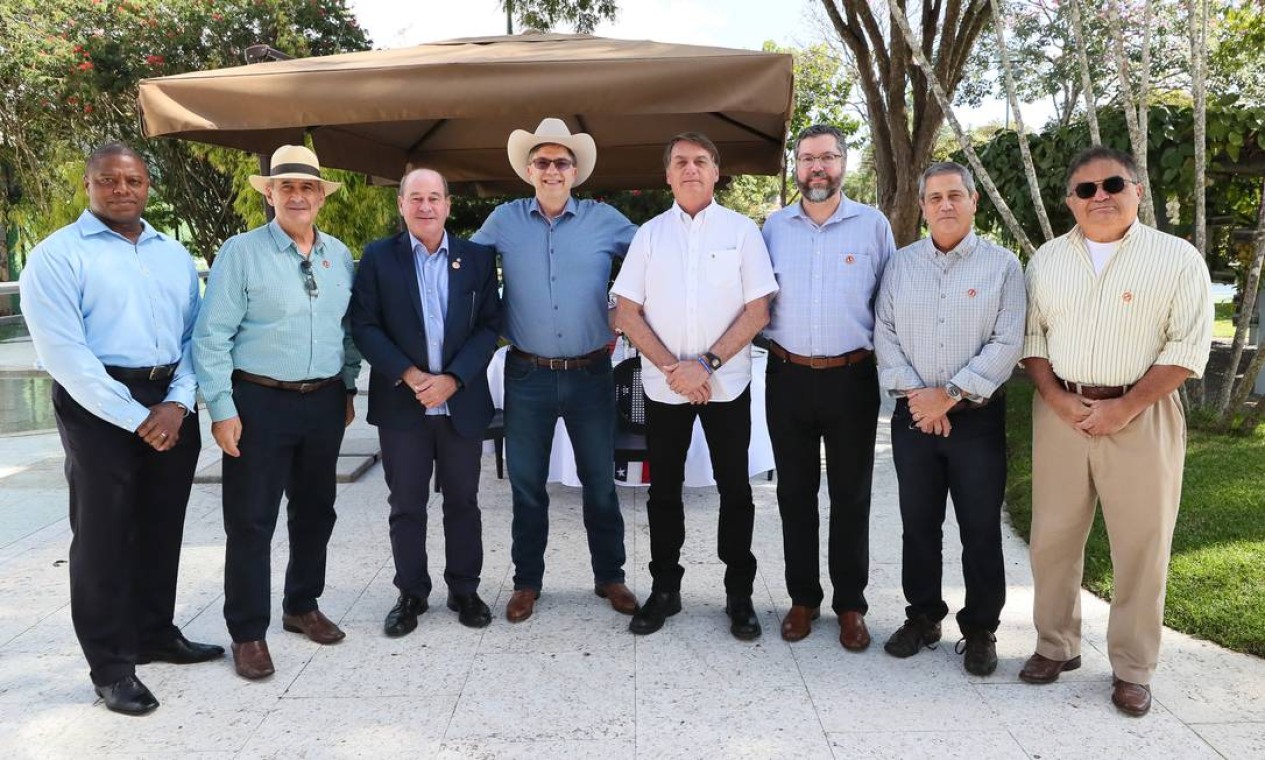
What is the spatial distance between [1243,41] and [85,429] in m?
10.8

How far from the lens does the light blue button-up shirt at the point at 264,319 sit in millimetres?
3189

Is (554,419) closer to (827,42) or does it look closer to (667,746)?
(667,746)

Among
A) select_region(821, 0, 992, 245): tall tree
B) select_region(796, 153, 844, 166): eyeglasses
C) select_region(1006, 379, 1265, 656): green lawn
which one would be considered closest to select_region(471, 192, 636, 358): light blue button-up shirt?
select_region(796, 153, 844, 166): eyeglasses

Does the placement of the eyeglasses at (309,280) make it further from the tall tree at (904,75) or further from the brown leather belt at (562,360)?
the tall tree at (904,75)

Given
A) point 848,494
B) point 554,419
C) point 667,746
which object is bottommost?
point 667,746

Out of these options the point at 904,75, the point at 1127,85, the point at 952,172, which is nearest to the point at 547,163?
the point at 952,172

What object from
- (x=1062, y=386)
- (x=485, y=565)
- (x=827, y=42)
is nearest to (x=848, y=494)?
(x=1062, y=386)

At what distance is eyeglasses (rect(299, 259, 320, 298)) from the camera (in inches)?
132

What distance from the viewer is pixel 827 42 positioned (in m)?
27.0

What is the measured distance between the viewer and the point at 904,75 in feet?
29.8

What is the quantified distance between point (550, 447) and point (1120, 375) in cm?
217

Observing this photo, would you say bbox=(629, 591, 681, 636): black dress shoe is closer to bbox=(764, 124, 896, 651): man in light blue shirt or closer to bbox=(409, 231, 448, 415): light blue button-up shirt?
bbox=(764, 124, 896, 651): man in light blue shirt

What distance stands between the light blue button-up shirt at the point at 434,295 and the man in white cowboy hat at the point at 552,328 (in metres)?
0.28

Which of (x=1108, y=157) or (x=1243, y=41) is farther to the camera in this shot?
(x=1243, y=41)
